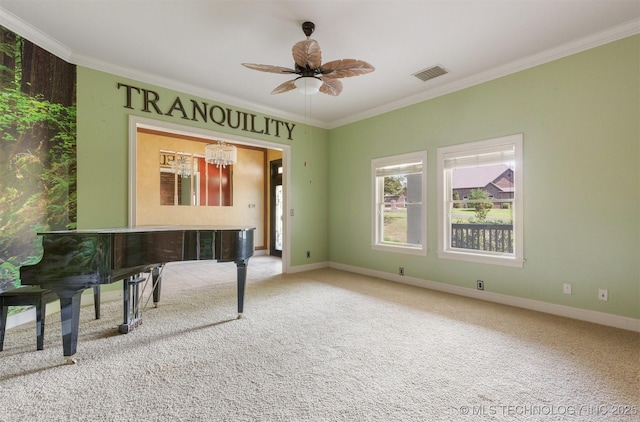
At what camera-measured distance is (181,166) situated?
6.88m

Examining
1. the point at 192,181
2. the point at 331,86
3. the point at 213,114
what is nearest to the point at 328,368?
the point at 331,86

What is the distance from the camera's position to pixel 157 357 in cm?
229

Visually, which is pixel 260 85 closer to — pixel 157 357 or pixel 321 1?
pixel 321 1

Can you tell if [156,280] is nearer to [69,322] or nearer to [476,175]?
[69,322]

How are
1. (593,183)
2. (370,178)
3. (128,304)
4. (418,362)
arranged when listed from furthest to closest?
(370,178) → (593,183) → (128,304) → (418,362)

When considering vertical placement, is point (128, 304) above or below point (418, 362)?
above

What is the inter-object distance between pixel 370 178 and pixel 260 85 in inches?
93.0

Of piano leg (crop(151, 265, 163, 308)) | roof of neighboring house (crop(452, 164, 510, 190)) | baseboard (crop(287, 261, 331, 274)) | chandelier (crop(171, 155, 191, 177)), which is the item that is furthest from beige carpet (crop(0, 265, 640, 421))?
chandelier (crop(171, 155, 191, 177))

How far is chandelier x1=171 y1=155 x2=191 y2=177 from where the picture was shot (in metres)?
6.88

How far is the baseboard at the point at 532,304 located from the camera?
113 inches

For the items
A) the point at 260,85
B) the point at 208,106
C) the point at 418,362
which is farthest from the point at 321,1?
the point at 418,362

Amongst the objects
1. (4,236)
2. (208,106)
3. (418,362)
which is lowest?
(418,362)

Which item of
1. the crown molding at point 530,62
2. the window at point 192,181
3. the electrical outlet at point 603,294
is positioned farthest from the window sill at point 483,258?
the window at point 192,181

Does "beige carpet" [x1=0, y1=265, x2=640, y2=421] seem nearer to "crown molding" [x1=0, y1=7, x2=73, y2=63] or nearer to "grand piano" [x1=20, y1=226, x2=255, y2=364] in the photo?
"grand piano" [x1=20, y1=226, x2=255, y2=364]
